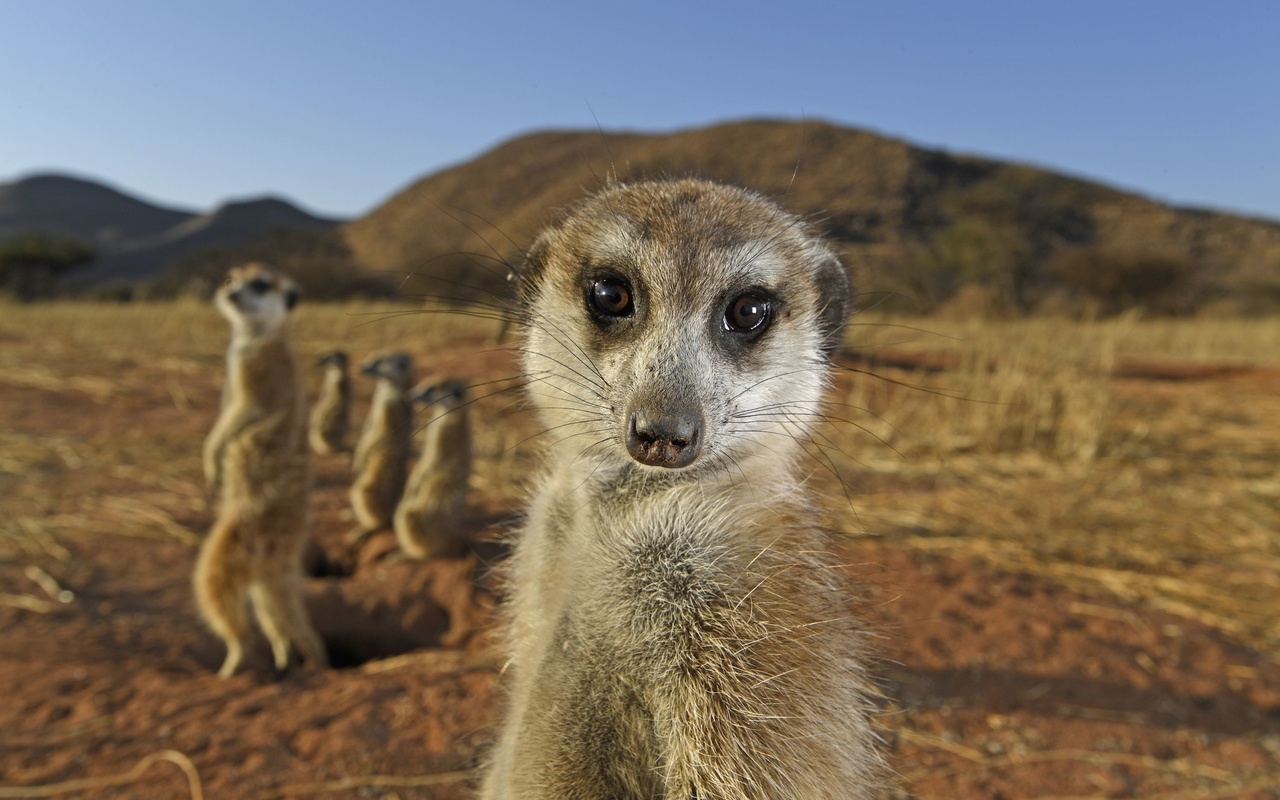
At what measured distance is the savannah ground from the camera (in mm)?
2475

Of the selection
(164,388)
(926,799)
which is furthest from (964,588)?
(164,388)

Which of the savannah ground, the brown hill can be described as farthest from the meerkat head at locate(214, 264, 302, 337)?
the brown hill

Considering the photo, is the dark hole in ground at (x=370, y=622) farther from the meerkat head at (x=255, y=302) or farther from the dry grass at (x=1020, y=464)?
the meerkat head at (x=255, y=302)

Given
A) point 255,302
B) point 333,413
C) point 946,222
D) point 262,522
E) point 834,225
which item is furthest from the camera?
point 946,222

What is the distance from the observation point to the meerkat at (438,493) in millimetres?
4266

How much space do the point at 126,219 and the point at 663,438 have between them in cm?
6900

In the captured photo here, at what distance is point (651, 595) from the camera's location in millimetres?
1461

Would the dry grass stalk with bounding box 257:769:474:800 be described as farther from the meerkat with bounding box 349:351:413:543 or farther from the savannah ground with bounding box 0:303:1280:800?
the meerkat with bounding box 349:351:413:543

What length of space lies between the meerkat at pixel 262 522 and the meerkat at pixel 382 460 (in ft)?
2.67

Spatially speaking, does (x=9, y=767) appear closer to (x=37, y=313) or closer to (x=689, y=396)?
(x=689, y=396)

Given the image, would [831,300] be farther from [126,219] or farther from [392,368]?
[126,219]

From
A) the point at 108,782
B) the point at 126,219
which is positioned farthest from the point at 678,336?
the point at 126,219

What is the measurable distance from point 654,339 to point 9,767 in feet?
8.25

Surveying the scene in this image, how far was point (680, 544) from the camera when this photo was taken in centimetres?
147
